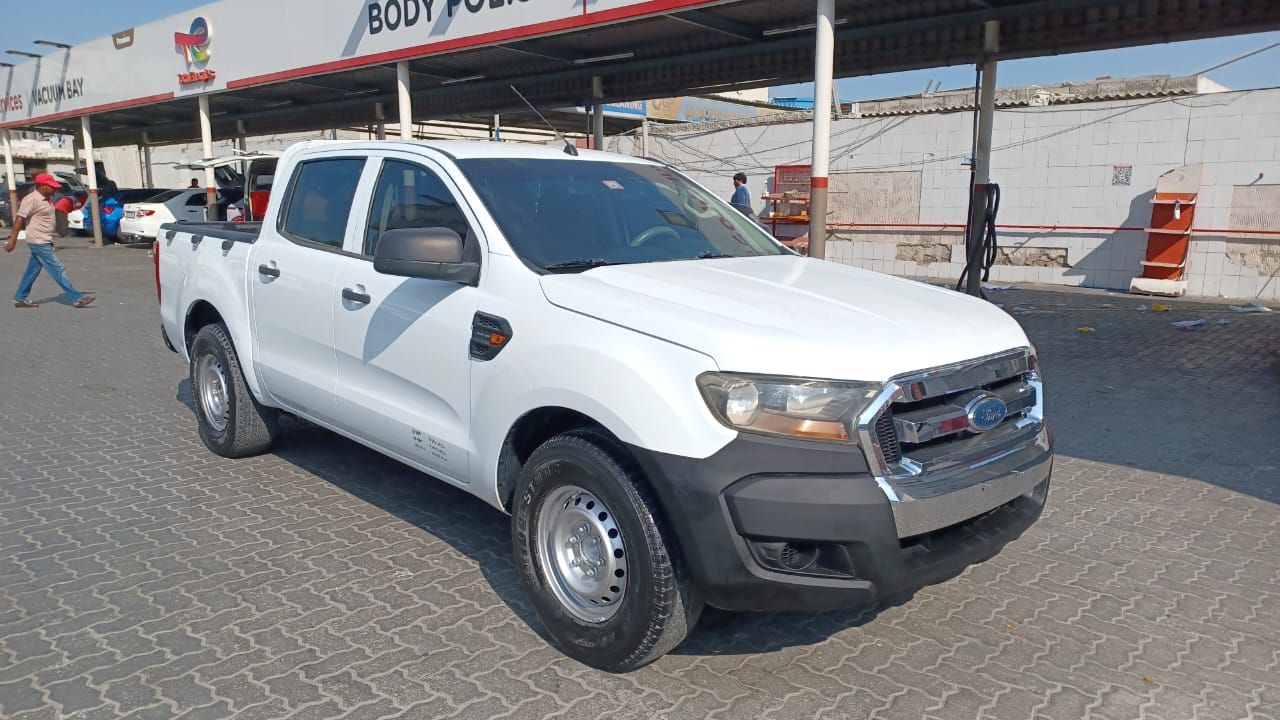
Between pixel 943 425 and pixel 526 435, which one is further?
pixel 526 435

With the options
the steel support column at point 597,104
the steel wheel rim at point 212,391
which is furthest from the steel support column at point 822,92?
the steel support column at point 597,104

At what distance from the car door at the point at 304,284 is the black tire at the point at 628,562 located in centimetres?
169

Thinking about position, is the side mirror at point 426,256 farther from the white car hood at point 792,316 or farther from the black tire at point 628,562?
the black tire at point 628,562

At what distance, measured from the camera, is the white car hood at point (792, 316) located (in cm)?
283

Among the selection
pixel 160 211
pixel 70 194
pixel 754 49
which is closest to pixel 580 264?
pixel 754 49

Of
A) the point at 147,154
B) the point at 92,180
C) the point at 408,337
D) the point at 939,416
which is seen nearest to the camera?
the point at 939,416

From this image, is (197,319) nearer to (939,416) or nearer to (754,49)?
(939,416)

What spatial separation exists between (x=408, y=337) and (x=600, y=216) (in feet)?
3.28

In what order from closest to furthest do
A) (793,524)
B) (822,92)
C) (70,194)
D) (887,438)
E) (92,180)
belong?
(793,524) < (887,438) < (822,92) < (92,180) < (70,194)

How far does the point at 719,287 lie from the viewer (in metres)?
3.42

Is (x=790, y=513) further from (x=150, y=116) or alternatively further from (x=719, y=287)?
(x=150, y=116)

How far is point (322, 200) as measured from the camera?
4898 mm

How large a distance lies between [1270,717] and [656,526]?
85.8 inches

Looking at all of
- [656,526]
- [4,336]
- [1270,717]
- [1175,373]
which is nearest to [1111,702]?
[1270,717]
